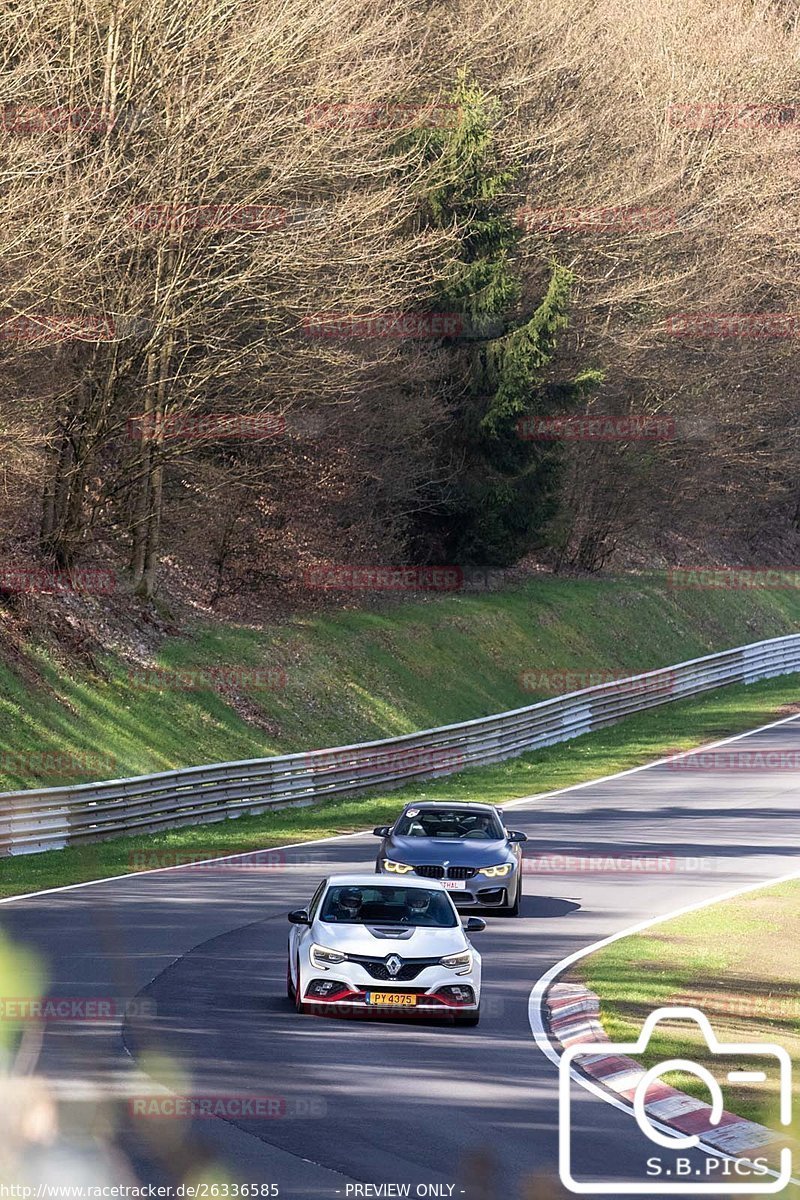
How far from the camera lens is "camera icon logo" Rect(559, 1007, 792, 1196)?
897 centimetres

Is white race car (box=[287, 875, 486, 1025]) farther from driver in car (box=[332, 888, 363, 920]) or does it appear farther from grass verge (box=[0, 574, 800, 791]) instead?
grass verge (box=[0, 574, 800, 791])

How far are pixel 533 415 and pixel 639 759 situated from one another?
1149 cm

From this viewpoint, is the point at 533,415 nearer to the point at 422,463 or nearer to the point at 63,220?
the point at 422,463
